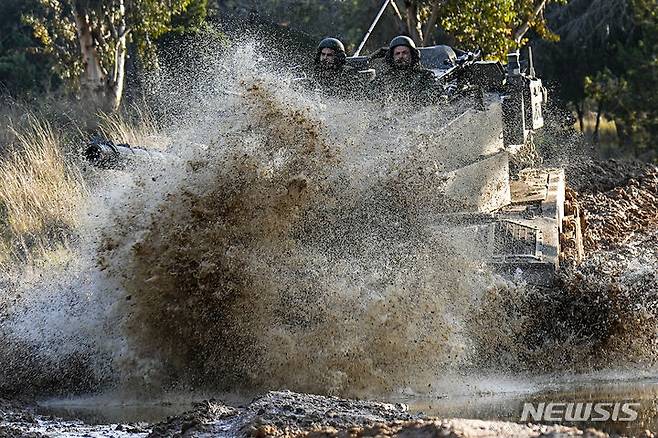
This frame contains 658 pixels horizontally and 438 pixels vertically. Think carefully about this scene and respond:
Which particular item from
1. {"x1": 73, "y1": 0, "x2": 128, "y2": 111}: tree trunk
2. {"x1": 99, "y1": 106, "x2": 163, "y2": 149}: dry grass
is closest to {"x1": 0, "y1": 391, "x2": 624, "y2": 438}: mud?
{"x1": 99, "y1": 106, "x2": 163, "y2": 149}: dry grass

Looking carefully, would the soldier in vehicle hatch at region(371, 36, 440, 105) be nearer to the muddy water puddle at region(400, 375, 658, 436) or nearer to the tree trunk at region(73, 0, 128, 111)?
the muddy water puddle at region(400, 375, 658, 436)

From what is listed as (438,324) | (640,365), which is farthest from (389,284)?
(640,365)

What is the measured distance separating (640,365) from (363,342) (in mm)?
1799

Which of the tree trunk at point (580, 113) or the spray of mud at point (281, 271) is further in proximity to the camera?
the tree trunk at point (580, 113)

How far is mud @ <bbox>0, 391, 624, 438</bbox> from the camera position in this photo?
4.96m

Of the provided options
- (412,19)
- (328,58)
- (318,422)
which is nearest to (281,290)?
(318,422)

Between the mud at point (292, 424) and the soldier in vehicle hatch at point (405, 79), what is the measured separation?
16.4 feet

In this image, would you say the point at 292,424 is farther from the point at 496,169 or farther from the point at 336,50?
the point at 336,50

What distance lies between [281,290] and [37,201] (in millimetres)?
5613

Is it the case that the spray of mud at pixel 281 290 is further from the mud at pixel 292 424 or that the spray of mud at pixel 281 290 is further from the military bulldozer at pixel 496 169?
the mud at pixel 292 424

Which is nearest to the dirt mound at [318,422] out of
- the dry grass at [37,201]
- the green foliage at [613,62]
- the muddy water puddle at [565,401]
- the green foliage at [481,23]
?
the muddy water puddle at [565,401]

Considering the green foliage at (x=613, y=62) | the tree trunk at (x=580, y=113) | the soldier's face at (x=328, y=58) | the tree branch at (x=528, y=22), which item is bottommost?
the tree trunk at (x=580, y=113)

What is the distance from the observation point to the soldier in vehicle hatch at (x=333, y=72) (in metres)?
12.0

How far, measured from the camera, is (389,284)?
8.18 metres
